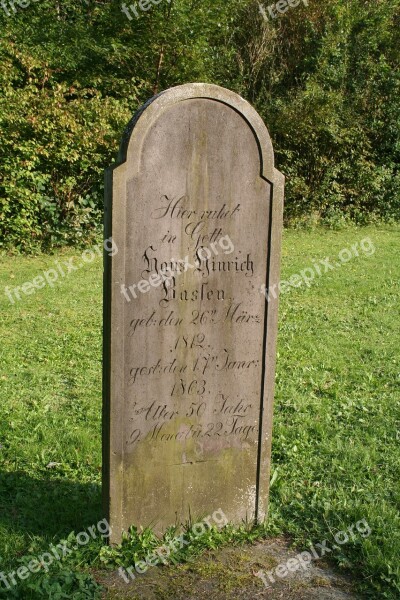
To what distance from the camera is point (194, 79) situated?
15883 mm

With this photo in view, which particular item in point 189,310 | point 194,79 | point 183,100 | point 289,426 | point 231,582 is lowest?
point 289,426

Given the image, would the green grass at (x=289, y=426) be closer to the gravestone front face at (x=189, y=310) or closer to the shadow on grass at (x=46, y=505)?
the shadow on grass at (x=46, y=505)

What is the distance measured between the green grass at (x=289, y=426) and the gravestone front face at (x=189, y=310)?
0.45 m

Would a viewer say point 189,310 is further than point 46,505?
No

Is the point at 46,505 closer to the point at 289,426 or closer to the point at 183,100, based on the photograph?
the point at 289,426

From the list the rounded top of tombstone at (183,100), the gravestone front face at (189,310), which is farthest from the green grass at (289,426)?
the rounded top of tombstone at (183,100)

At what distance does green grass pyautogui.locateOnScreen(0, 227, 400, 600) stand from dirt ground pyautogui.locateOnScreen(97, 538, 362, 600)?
140 mm

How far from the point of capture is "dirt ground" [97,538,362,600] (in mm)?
3283

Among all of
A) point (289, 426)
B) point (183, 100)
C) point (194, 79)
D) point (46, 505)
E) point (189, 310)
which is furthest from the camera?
point (194, 79)

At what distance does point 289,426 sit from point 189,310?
2.28 meters

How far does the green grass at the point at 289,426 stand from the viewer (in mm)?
3807

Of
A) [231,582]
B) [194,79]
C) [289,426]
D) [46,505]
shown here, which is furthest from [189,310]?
→ [194,79]

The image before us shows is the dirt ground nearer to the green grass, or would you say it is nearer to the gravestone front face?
the green grass

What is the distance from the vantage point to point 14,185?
40.2ft
